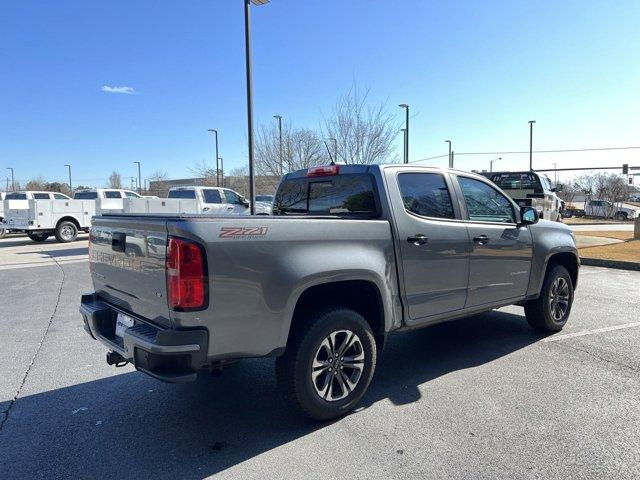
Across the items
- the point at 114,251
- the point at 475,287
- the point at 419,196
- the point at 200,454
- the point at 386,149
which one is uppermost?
the point at 386,149

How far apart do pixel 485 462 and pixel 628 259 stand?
418 inches

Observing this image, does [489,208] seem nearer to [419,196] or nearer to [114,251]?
[419,196]

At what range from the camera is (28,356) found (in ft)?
16.1

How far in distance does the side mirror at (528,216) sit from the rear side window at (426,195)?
1107 mm

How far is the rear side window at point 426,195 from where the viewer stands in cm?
404

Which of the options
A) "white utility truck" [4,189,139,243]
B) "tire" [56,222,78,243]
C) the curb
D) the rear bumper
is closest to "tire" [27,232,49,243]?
"white utility truck" [4,189,139,243]

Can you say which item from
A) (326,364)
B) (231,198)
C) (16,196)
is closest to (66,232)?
(231,198)

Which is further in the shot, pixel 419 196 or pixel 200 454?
pixel 419 196

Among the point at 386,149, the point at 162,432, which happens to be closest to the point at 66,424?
the point at 162,432

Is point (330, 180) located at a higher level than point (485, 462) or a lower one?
higher

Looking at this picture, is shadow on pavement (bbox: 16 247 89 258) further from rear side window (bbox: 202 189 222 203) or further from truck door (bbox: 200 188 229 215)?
rear side window (bbox: 202 189 222 203)

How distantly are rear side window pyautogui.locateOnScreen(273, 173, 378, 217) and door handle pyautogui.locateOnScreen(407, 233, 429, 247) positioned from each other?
370 mm

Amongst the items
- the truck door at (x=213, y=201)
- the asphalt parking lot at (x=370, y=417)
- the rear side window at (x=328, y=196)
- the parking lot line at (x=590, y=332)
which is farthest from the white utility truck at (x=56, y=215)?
the parking lot line at (x=590, y=332)

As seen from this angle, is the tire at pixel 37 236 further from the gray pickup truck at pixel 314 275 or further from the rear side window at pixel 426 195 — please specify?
the rear side window at pixel 426 195
